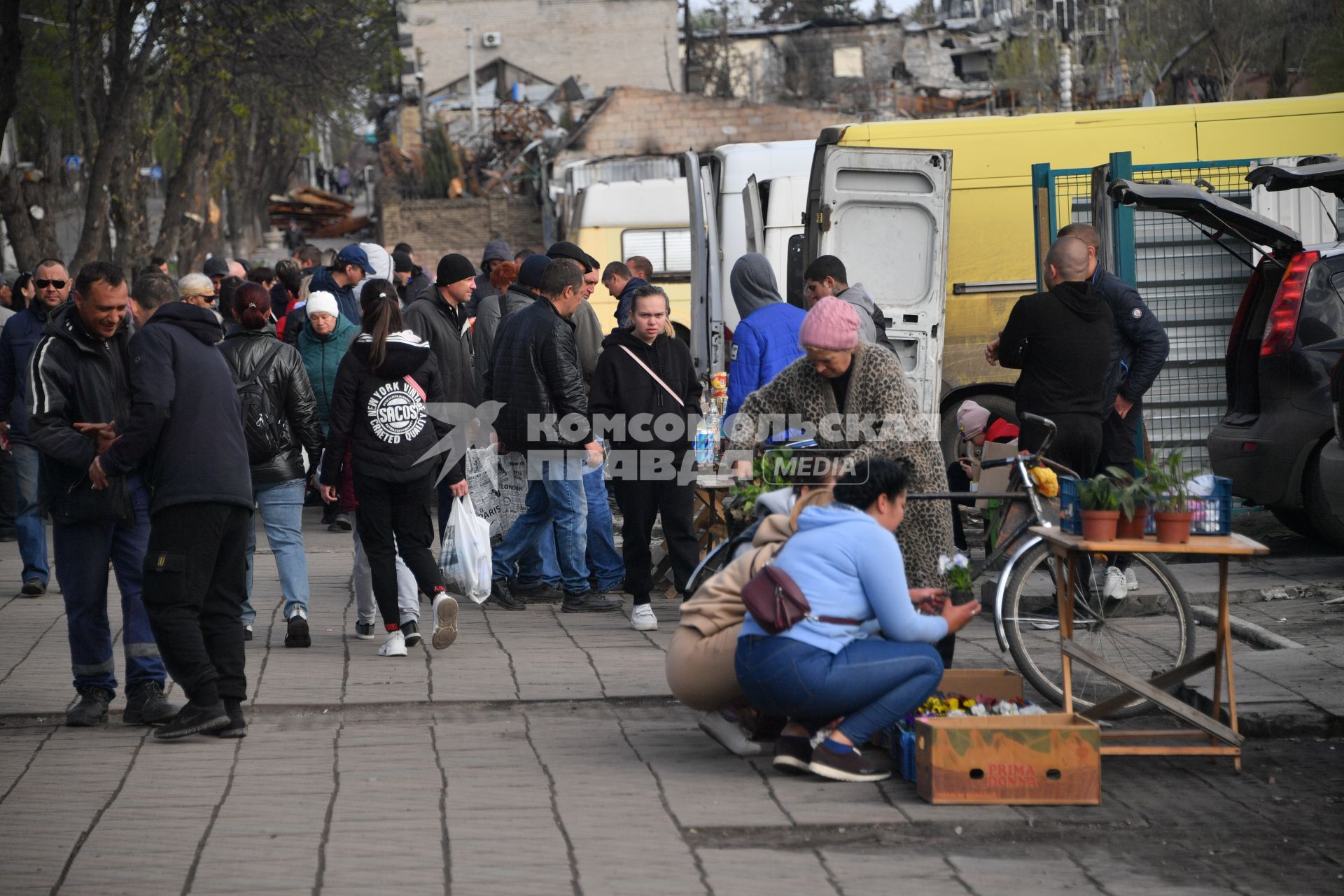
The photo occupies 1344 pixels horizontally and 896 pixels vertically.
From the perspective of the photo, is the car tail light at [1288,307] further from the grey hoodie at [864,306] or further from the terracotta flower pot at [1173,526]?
the terracotta flower pot at [1173,526]

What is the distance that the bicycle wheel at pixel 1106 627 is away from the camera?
258 inches

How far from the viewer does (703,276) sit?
14102 millimetres

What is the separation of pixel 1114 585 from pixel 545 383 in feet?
11.8

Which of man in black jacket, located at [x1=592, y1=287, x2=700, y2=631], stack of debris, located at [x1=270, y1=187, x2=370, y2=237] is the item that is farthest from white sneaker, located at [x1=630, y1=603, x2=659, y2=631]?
stack of debris, located at [x1=270, y1=187, x2=370, y2=237]

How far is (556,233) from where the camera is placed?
95.9 ft

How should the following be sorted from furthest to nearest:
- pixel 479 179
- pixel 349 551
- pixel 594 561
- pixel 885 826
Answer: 1. pixel 479 179
2. pixel 349 551
3. pixel 594 561
4. pixel 885 826

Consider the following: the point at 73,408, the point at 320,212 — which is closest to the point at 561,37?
the point at 320,212

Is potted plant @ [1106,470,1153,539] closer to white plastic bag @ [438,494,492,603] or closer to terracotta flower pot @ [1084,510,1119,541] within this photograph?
terracotta flower pot @ [1084,510,1119,541]

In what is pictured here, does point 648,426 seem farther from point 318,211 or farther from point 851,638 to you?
point 318,211

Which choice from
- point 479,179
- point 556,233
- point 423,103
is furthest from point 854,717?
point 423,103

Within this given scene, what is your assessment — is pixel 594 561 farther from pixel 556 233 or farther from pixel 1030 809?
pixel 556 233

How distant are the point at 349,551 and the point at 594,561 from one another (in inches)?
119

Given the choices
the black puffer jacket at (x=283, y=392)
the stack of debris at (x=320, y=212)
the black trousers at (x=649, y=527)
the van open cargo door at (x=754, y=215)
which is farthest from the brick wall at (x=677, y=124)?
the black puffer jacket at (x=283, y=392)

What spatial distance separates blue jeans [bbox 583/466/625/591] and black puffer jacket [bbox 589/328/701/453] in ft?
1.98
